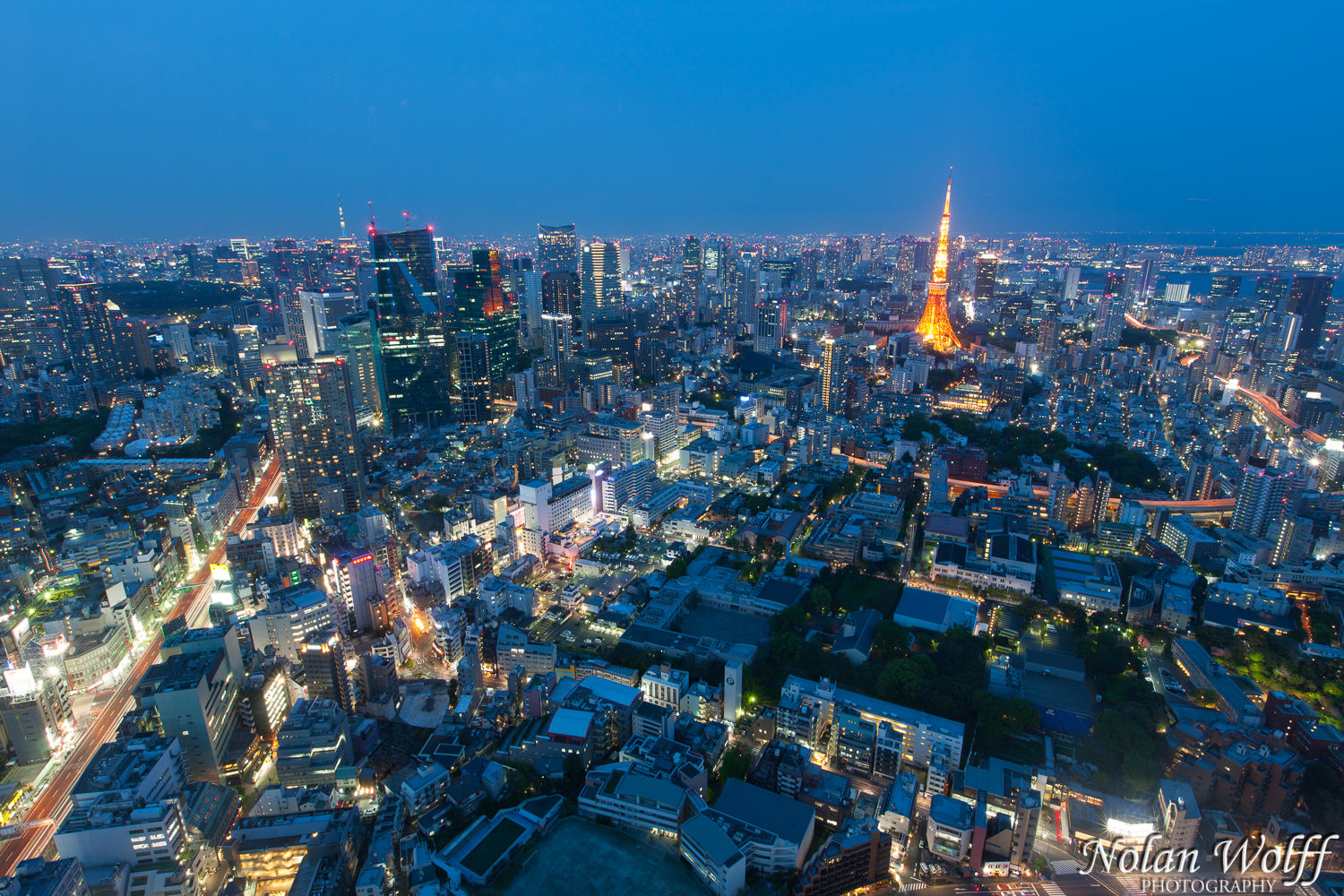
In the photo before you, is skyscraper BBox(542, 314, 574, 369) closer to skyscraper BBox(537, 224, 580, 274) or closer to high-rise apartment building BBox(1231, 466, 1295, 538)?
skyscraper BBox(537, 224, 580, 274)

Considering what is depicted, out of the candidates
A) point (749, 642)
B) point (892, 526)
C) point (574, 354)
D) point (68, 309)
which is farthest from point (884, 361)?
point (68, 309)

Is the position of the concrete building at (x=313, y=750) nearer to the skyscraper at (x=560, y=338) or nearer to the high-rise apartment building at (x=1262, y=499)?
the high-rise apartment building at (x=1262, y=499)

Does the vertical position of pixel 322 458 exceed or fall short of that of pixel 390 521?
it exceeds it

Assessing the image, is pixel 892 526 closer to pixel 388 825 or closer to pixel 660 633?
pixel 660 633

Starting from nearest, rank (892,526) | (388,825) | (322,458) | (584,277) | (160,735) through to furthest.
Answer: (388,825)
(160,735)
(892,526)
(322,458)
(584,277)

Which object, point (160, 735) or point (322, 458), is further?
point (322, 458)

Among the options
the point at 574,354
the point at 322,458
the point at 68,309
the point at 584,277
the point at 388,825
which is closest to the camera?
the point at 388,825

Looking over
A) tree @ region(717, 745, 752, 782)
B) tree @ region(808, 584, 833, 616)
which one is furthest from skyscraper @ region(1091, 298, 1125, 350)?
tree @ region(717, 745, 752, 782)
